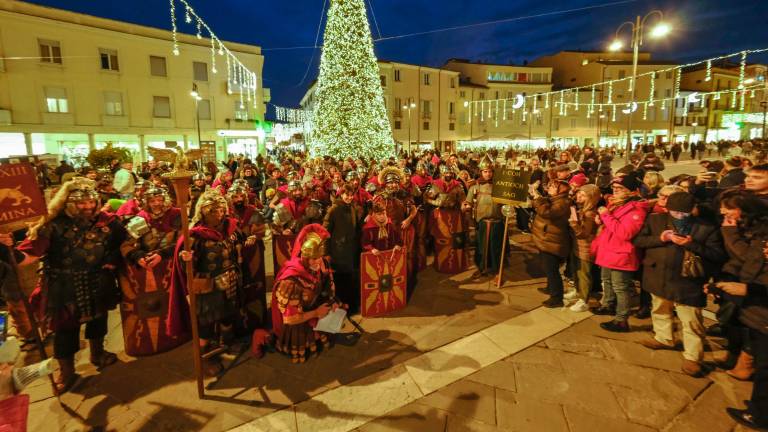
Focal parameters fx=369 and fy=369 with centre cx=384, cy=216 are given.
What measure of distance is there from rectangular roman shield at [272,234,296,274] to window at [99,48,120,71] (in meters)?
27.4

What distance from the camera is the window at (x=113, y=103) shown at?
81.4 feet

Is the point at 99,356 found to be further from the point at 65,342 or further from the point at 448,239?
the point at 448,239

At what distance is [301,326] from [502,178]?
154 inches

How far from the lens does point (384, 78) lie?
40.5 metres

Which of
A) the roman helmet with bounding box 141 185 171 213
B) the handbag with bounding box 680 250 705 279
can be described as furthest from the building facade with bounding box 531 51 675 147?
the roman helmet with bounding box 141 185 171 213

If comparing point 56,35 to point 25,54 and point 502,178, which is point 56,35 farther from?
point 502,178

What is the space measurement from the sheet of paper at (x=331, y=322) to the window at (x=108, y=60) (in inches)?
1150

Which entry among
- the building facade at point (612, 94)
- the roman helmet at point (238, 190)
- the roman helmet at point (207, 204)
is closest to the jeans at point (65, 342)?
the roman helmet at point (207, 204)

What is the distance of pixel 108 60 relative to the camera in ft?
80.5

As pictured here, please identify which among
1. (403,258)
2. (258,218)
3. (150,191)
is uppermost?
(150,191)

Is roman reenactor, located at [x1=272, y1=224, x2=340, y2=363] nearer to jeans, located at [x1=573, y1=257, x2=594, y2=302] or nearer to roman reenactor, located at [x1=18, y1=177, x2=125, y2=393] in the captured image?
roman reenactor, located at [x1=18, y1=177, x2=125, y2=393]

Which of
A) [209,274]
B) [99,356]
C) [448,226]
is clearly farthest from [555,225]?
[99,356]

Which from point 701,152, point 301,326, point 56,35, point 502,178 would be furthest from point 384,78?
point 301,326

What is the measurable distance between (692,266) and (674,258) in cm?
26
